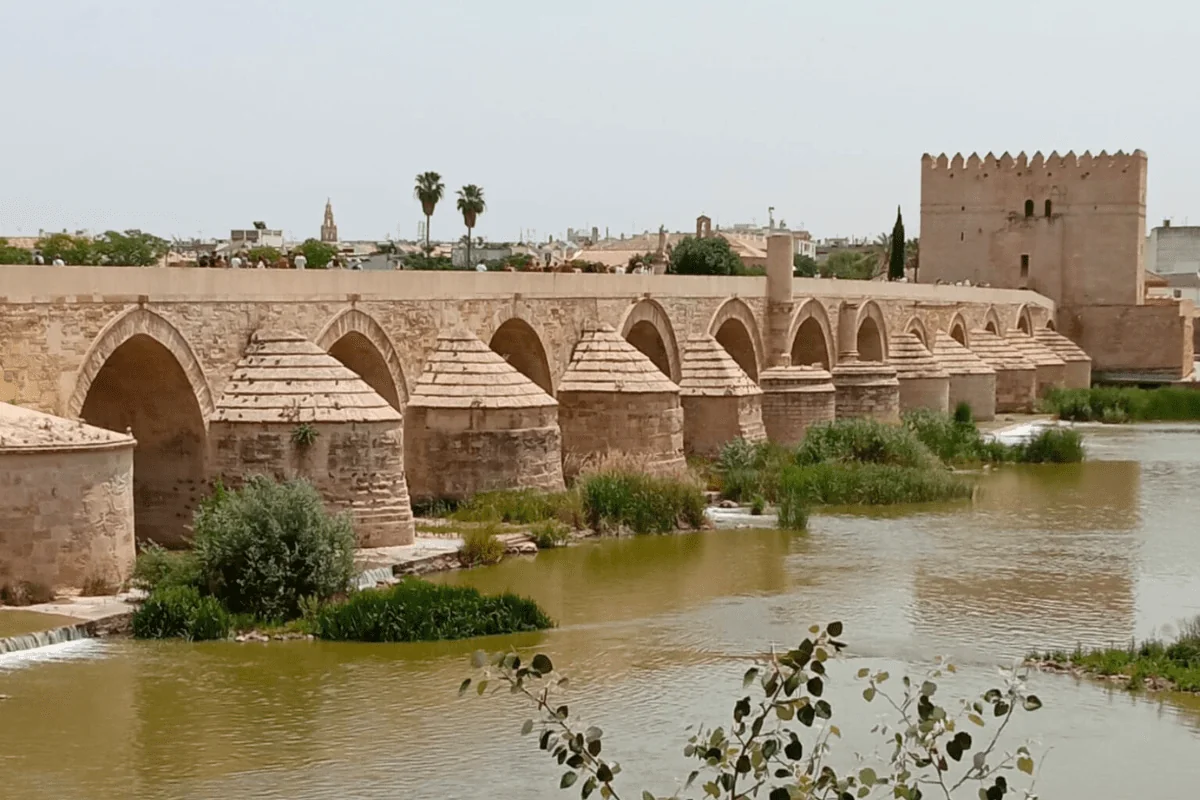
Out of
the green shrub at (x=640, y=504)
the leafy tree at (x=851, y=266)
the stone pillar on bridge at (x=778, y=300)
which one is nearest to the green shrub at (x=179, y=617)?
the green shrub at (x=640, y=504)

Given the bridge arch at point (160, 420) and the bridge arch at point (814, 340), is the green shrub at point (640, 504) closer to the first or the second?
the bridge arch at point (160, 420)

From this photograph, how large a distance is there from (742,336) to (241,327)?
12270 millimetres

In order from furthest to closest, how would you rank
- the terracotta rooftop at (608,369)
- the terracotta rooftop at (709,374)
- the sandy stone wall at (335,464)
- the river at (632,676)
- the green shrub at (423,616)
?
the terracotta rooftop at (709,374) → the terracotta rooftop at (608,369) → the sandy stone wall at (335,464) → the green shrub at (423,616) → the river at (632,676)

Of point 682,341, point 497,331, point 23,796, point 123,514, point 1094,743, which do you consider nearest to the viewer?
point 23,796

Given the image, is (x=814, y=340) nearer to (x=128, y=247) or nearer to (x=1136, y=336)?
(x=128, y=247)

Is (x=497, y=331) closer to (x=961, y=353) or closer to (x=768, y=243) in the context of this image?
(x=768, y=243)

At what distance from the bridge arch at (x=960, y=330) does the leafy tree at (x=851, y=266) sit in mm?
25250

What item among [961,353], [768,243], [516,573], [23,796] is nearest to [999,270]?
[961,353]

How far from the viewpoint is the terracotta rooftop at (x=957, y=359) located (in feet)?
112

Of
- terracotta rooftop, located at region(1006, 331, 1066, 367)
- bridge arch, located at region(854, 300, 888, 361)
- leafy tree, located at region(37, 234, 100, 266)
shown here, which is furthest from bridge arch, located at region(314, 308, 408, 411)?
terracotta rooftop, located at region(1006, 331, 1066, 367)

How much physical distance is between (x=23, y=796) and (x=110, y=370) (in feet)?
24.3

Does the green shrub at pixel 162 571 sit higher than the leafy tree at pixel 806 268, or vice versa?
the leafy tree at pixel 806 268

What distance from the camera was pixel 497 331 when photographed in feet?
70.5

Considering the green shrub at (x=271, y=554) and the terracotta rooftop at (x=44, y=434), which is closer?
the terracotta rooftop at (x=44, y=434)
